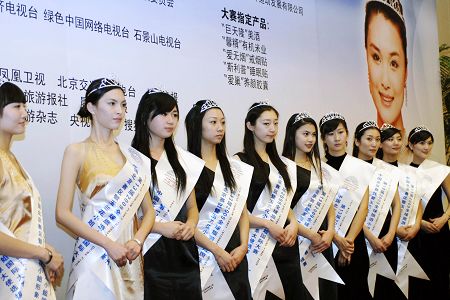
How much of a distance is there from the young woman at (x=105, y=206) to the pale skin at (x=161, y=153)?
10 cm

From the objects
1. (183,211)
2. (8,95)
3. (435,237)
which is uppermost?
(8,95)

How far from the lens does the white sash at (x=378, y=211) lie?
3891mm

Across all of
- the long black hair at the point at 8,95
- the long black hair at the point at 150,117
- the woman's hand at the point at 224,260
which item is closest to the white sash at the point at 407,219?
the woman's hand at the point at 224,260

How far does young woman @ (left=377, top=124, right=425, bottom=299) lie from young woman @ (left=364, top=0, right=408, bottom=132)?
32.9 inches

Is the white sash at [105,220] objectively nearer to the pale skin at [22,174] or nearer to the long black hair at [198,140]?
the pale skin at [22,174]

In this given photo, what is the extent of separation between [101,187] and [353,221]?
70.1 inches

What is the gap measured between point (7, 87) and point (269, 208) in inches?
58.1

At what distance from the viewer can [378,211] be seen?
12.9 feet

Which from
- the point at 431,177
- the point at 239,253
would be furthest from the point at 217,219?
the point at 431,177

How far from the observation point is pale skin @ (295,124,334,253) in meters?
3.43

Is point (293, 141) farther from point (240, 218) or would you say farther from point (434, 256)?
point (434, 256)

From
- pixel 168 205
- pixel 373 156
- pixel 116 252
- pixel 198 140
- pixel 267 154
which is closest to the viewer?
pixel 116 252

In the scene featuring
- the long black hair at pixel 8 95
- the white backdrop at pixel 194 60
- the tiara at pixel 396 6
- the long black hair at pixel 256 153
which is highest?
the tiara at pixel 396 6

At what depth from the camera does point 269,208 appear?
129 inches
